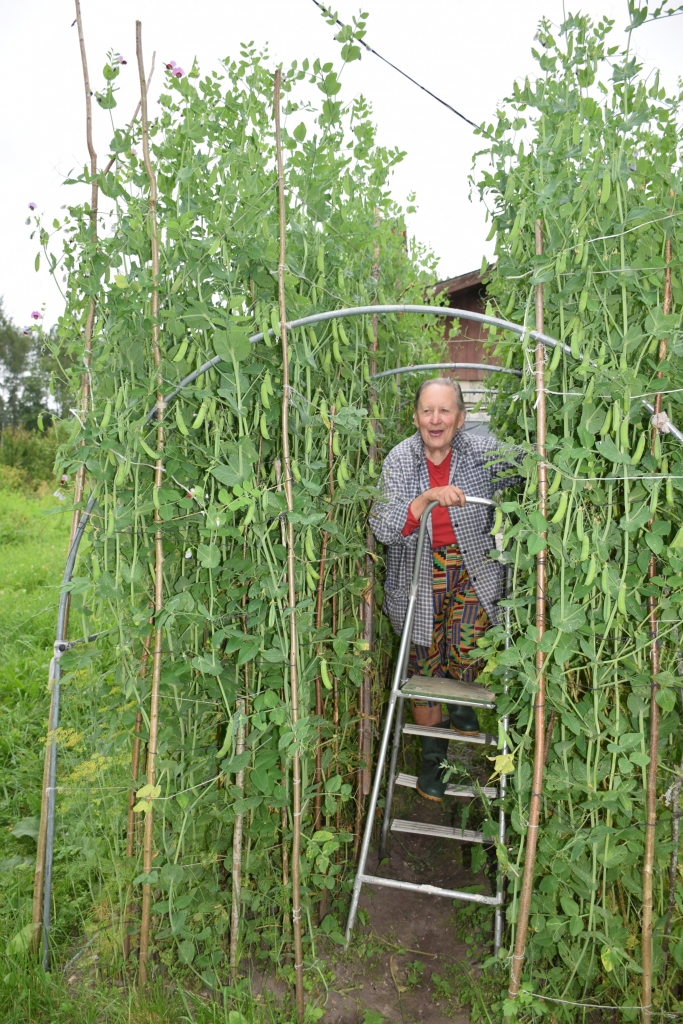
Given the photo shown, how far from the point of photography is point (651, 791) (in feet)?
6.25

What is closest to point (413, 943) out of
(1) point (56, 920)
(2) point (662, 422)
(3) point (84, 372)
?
(1) point (56, 920)

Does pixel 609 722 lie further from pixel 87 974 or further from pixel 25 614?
pixel 25 614

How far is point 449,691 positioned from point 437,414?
3.55ft

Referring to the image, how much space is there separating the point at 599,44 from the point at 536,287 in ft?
2.21

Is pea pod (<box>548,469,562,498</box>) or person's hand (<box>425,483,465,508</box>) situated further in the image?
person's hand (<box>425,483,465,508</box>)

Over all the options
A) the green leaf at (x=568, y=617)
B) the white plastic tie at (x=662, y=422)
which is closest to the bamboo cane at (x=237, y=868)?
the green leaf at (x=568, y=617)

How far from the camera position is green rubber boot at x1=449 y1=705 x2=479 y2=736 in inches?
118

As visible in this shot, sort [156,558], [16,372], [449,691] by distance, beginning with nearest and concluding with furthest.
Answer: [156,558]
[449,691]
[16,372]

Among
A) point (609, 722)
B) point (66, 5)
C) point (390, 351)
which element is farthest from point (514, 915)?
point (66, 5)

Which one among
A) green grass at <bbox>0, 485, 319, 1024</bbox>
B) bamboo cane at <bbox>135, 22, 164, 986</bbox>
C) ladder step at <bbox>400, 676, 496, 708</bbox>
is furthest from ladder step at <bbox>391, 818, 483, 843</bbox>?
bamboo cane at <bbox>135, 22, 164, 986</bbox>

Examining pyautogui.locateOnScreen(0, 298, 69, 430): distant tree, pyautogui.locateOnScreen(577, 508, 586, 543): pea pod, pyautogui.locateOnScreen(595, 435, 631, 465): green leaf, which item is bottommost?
pyautogui.locateOnScreen(577, 508, 586, 543): pea pod

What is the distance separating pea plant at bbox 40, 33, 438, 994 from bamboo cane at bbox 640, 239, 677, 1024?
88cm

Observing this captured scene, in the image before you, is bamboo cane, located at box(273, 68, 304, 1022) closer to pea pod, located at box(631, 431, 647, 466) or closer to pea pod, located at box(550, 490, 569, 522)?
pea pod, located at box(550, 490, 569, 522)

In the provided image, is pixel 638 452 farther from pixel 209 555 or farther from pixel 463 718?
pixel 463 718
